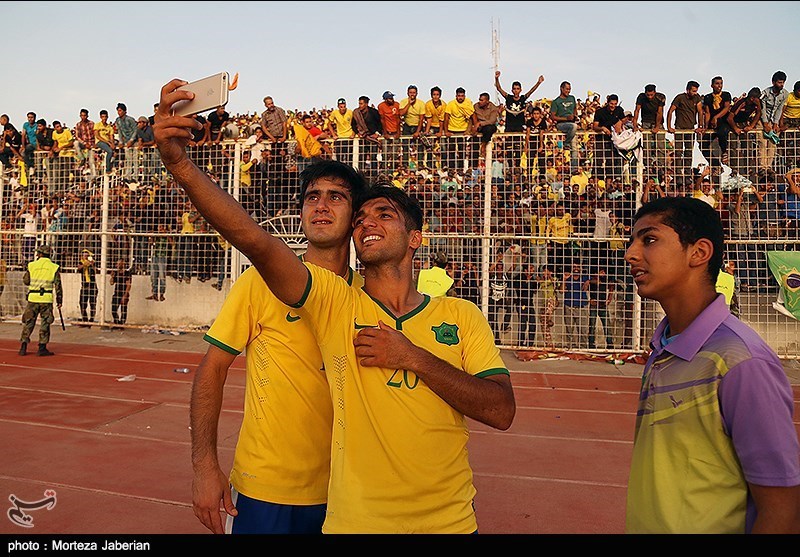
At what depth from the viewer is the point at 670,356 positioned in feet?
5.90

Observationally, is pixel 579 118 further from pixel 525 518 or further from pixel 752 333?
pixel 752 333

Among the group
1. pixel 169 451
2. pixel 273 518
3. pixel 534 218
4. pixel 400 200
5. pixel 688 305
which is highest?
pixel 534 218

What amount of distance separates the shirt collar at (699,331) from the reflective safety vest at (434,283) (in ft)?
21.1

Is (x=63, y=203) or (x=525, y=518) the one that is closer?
(x=525, y=518)

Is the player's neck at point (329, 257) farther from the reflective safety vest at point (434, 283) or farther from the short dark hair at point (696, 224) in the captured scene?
the reflective safety vest at point (434, 283)

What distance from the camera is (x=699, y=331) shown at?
1.72 metres

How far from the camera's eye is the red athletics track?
387 cm

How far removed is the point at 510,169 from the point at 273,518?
9.66 metres

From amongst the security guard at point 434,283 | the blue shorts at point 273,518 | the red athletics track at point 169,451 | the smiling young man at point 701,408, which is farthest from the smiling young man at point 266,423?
the security guard at point 434,283

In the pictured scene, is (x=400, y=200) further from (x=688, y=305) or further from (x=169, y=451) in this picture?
(x=169, y=451)

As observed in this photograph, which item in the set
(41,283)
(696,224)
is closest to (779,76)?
(696,224)

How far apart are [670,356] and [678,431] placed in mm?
239

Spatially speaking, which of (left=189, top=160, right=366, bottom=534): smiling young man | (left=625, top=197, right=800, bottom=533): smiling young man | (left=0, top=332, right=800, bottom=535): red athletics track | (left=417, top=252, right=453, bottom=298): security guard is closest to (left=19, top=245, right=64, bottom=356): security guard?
(left=0, top=332, right=800, bottom=535): red athletics track

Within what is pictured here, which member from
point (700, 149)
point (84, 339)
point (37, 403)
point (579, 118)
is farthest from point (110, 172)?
point (700, 149)
